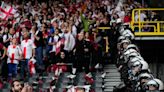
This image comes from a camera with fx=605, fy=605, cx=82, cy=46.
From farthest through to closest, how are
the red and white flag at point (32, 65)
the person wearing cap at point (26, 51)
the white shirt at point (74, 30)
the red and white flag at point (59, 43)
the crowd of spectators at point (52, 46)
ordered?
the white shirt at point (74, 30) → the red and white flag at point (59, 43) → the red and white flag at point (32, 65) → the person wearing cap at point (26, 51) → the crowd of spectators at point (52, 46)

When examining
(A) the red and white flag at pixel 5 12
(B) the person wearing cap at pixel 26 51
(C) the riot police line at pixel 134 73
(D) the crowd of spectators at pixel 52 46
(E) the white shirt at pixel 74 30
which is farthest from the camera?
(A) the red and white flag at pixel 5 12

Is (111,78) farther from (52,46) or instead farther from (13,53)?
(13,53)

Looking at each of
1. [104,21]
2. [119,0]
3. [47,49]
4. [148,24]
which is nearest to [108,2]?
[119,0]

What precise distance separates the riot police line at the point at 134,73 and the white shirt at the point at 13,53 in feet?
10.2

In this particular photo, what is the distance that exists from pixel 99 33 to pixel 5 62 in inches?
147

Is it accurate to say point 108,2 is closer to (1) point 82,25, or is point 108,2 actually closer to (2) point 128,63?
(1) point 82,25

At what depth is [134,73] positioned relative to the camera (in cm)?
1312

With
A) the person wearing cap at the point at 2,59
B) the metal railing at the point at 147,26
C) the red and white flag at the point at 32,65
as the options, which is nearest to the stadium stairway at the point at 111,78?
the red and white flag at the point at 32,65

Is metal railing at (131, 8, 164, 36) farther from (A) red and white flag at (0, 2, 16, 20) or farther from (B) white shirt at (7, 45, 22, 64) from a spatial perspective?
(B) white shirt at (7, 45, 22, 64)

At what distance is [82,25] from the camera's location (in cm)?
2159

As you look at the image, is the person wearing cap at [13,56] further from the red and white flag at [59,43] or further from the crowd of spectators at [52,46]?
the red and white flag at [59,43]

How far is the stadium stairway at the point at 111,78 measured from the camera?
17.5 metres

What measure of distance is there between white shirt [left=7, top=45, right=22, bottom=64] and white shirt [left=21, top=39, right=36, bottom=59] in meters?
0.18

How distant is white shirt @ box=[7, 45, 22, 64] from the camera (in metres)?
18.3
